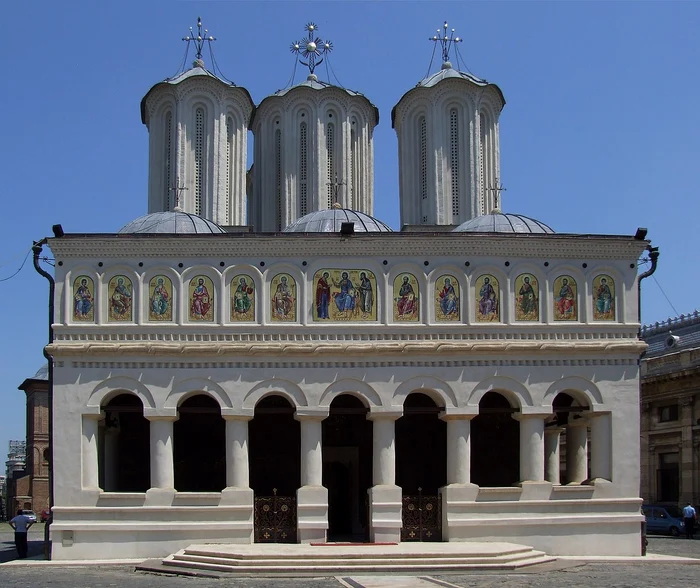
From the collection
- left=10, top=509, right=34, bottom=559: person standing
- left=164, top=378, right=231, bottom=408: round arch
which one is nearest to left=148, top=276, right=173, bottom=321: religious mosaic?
left=164, top=378, right=231, bottom=408: round arch

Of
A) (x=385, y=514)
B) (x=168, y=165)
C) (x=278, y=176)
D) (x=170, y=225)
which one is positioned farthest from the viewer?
(x=278, y=176)

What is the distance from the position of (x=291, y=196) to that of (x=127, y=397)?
8.48 metres

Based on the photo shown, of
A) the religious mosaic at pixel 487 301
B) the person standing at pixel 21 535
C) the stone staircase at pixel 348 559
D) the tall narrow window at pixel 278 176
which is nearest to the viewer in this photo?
the stone staircase at pixel 348 559

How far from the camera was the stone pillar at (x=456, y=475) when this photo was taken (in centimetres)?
2189

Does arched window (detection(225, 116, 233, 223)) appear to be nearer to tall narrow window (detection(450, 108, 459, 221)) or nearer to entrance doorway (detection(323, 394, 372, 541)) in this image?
tall narrow window (detection(450, 108, 459, 221))

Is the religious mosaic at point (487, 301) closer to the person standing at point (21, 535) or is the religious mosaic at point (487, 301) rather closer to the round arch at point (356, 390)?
the round arch at point (356, 390)

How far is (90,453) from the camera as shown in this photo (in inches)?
865

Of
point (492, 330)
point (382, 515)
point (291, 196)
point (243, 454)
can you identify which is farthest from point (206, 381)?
point (291, 196)

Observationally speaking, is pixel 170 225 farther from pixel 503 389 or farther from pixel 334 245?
pixel 503 389

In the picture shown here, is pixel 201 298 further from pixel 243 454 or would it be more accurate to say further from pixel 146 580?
pixel 146 580

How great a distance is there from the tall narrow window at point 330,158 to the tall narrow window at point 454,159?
11.1 ft

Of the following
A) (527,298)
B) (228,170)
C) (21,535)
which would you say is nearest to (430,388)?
(527,298)

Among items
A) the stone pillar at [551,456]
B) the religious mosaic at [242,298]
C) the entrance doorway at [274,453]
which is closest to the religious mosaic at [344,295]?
the religious mosaic at [242,298]

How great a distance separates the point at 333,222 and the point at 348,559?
8691mm
